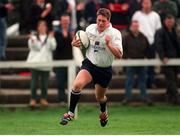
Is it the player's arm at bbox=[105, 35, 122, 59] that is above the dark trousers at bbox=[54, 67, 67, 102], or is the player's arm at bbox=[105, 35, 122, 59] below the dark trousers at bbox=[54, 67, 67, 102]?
above

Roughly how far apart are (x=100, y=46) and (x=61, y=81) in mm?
5214

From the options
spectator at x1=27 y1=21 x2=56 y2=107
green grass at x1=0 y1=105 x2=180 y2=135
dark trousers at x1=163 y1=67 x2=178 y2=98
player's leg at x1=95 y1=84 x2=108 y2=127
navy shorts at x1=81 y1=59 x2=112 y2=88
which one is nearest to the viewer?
navy shorts at x1=81 y1=59 x2=112 y2=88

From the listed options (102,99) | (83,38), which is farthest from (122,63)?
(83,38)

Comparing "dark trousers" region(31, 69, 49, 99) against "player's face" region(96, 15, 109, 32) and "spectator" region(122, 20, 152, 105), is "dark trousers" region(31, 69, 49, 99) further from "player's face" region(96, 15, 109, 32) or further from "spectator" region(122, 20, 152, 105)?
"player's face" region(96, 15, 109, 32)

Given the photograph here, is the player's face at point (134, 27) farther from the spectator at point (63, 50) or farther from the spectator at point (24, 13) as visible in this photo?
the spectator at point (24, 13)

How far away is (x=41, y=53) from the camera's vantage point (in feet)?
60.7

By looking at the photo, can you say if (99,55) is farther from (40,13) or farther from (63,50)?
(40,13)

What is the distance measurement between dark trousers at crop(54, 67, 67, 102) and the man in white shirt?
4581mm

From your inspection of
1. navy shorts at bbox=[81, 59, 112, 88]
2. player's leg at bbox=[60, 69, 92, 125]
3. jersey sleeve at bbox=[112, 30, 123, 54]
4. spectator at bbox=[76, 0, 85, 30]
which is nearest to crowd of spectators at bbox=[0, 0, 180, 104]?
spectator at bbox=[76, 0, 85, 30]

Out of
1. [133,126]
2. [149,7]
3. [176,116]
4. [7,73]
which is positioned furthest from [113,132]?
[7,73]

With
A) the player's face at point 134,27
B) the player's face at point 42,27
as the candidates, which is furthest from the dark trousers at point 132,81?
the player's face at point 42,27

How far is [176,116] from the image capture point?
55.5ft

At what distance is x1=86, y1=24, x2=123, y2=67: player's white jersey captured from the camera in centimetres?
1343

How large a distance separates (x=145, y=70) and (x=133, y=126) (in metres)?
3.84
